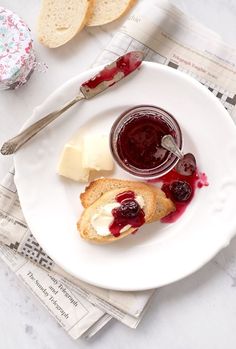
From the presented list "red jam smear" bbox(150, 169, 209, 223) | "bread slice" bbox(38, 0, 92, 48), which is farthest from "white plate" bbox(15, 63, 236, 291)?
"bread slice" bbox(38, 0, 92, 48)

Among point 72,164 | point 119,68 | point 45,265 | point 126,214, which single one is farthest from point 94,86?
point 45,265

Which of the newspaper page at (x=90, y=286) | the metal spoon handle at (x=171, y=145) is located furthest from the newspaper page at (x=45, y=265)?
the metal spoon handle at (x=171, y=145)

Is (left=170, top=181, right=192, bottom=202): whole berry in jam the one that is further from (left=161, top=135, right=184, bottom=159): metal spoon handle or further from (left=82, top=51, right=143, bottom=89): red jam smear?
(left=82, top=51, right=143, bottom=89): red jam smear

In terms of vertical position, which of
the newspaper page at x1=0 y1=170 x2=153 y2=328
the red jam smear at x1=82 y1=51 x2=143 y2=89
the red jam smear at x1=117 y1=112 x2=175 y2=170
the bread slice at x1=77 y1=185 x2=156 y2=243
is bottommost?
the newspaper page at x1=0 y1=170 x2=153 y2=328

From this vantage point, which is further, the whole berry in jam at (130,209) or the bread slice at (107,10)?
the bread slice at (107,10)

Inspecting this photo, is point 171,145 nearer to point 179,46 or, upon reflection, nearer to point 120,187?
point 120,187

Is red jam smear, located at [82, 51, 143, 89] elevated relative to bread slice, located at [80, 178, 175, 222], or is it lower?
elevated

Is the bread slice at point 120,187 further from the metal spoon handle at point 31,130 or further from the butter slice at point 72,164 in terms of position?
the metal spoon handle at point 31,130
